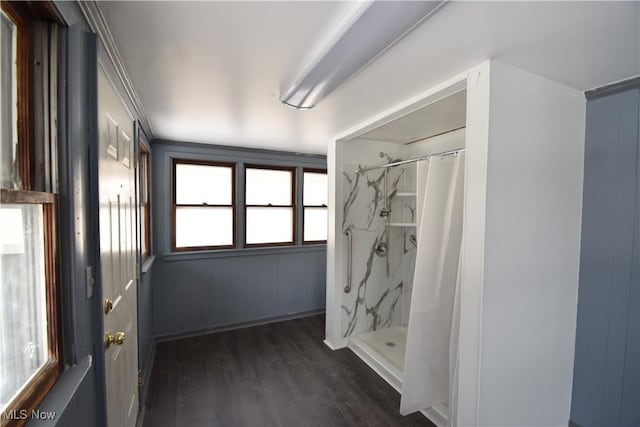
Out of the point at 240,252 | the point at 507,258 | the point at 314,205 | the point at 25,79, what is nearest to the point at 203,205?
the point at 240,252

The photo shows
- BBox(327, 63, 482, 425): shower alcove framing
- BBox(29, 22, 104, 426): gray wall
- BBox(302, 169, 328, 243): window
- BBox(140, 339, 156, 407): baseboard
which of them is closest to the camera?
BBox(29, 22, 104, 426): gray wall

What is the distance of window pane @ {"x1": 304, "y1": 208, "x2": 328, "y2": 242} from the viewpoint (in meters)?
3.74

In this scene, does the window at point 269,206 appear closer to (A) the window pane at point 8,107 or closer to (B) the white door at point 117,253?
(B) the white door at point 117,253

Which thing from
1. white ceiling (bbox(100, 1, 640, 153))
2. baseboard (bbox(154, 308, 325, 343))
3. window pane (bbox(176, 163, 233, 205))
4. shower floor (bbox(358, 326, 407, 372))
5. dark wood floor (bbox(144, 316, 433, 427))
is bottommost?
dark wood floor (bbox(144, 316, 433, 427))

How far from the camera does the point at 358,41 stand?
1084mm

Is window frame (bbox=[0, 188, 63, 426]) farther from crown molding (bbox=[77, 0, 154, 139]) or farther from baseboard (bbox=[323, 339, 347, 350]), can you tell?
baseboard (bbox=[323, 339, 347, 350])

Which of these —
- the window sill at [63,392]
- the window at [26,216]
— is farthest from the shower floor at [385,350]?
the window at [26,216]

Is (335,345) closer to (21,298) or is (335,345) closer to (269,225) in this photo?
(269,225)

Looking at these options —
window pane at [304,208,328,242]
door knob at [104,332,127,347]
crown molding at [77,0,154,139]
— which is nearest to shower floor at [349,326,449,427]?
window pane at [304,208,328,242]

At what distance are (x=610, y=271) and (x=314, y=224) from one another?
2841 millimetres

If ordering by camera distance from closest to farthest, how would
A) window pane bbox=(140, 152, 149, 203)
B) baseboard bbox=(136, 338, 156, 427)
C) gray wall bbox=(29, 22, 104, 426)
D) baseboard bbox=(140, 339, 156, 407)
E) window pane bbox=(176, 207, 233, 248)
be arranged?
gray wall bbox=(29, 22, 104, 426)
baseboard bbox=(136, 338, 156, 427)
baseboard bbox=(140, 339, 156, 407)
window pane bbox=(140, 152, 149, 203)
window pane bbox=(176, 207, 233, 248)

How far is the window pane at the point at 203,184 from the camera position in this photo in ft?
10.1

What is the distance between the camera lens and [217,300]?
10.5ft

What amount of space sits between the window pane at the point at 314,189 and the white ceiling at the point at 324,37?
72.2 inches
